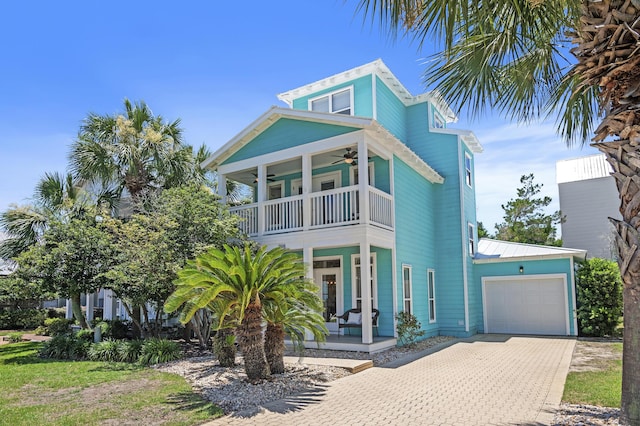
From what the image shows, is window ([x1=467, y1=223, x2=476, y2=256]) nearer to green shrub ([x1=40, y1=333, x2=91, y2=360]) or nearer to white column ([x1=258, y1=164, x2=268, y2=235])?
white column ([x1=258, y1=164, x2=268, y2=235])

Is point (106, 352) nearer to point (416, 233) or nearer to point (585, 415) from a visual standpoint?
point (416, 233)

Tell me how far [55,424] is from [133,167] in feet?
35.1

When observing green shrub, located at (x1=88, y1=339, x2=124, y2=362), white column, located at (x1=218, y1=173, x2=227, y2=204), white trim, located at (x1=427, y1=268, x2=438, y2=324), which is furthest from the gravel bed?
white column, located at (x1=218, y1=173, x2=227, y2=204)

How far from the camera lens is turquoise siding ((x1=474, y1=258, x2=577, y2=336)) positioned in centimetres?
1603

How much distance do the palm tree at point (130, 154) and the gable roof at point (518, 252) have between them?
12217mm

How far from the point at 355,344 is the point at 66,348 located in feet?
26.6

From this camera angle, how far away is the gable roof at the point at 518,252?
53.1 feet

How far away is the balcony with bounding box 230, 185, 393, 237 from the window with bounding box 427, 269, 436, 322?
3.92 m

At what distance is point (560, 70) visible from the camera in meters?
7.28

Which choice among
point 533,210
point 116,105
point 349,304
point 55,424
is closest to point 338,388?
point 55,424

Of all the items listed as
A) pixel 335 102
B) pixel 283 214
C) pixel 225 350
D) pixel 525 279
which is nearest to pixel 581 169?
pixel 525 279

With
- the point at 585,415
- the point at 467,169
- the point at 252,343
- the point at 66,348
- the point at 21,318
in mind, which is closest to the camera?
the point at 585,415

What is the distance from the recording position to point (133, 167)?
1537 cm

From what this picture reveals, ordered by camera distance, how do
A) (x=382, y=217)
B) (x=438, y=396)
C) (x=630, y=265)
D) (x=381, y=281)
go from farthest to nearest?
(x=381, y=281), (x=382, y=217), (x=438, y=396), (x=630, y=265)
